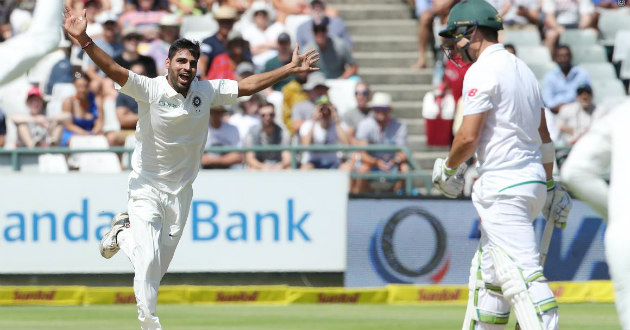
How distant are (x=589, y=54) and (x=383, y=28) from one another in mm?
2591

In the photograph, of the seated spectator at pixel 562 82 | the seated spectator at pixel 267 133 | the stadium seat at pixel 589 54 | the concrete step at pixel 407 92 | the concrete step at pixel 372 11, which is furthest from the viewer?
the concrete step at pixel 372 11

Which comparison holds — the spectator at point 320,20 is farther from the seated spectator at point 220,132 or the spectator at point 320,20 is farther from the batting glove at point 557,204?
the batting glove at point 557,204

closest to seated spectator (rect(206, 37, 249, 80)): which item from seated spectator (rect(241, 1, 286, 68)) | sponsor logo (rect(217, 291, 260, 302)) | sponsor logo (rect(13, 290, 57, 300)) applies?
seated spectator (rect(241, 1, 286, 68))

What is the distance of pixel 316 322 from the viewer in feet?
31.1

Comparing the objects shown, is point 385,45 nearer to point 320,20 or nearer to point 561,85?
point 320,20

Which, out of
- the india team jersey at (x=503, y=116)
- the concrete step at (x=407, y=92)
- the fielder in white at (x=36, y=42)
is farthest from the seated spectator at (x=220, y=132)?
the fielder in white at (x=36, y=42)

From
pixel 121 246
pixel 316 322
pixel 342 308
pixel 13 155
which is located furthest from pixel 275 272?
pixel 121 246

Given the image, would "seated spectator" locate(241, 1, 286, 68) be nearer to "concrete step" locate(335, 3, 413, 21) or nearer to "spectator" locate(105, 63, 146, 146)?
"concrete step" locate(335, 3, 413, 21)

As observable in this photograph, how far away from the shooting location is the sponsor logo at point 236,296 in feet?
36.4

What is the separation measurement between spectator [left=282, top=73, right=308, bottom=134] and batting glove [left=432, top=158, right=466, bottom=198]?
6.76 meters

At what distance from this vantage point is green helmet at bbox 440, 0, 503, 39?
246 inches

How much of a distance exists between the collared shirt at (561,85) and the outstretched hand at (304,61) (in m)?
6.85

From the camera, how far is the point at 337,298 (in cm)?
1110

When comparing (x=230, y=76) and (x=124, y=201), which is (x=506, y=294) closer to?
(x=124, y=201)
